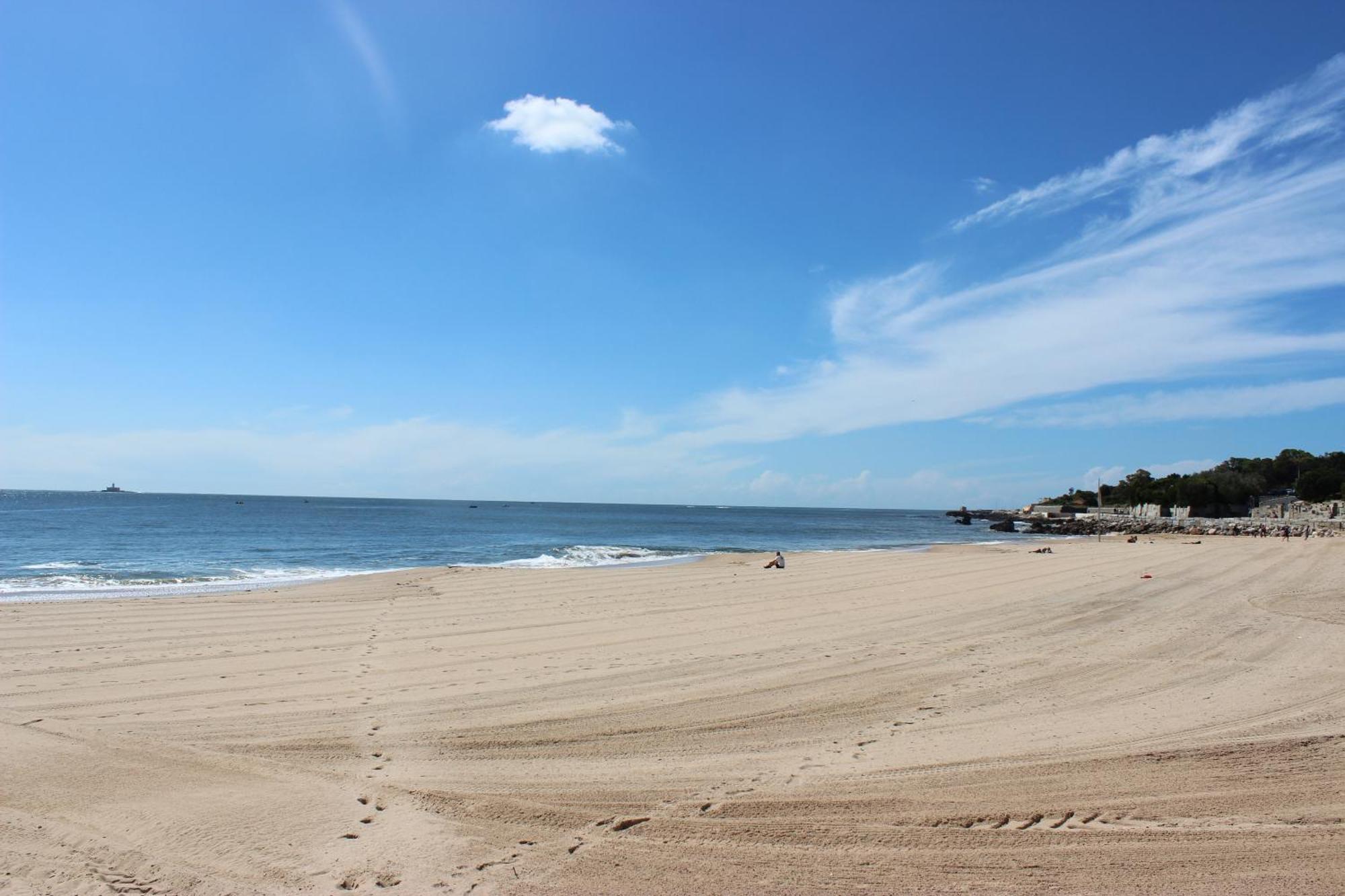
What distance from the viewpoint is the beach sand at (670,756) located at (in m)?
4.37

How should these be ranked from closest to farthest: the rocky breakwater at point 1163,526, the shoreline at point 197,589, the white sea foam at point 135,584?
the shoreline at point 197,589, the white sea foam at point 135,584, the rocky breakwater at point 1163,526

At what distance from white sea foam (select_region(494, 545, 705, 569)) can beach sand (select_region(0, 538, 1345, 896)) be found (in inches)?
657

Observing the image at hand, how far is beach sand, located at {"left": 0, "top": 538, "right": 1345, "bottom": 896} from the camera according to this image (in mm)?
4371

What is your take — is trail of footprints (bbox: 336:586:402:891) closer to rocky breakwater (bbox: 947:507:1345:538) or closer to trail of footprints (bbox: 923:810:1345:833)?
trail of footprints (bbox: 923:810:1345:833)

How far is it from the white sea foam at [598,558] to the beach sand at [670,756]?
657 inches

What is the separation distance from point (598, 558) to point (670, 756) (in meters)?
28.5

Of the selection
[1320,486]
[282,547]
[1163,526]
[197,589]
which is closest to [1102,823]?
[197,589]

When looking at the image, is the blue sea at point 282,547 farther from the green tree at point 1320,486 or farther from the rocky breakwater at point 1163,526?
the green tree at point 1320,486

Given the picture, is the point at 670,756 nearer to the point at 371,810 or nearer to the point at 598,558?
the point at 371,810

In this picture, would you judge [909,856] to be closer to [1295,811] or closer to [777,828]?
[777,828]

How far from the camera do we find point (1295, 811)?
5082 millimetres

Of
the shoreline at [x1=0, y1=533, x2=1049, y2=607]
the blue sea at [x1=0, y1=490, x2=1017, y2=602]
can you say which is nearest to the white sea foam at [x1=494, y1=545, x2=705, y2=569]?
the blue sea at [x1=0, y1=490, x2=1017, y2=602]

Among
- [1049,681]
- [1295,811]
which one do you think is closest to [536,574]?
[1049,681]

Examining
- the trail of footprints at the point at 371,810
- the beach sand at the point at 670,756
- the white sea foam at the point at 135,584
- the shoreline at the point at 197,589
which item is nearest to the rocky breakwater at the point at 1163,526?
the shoreline at the point at 197,589
